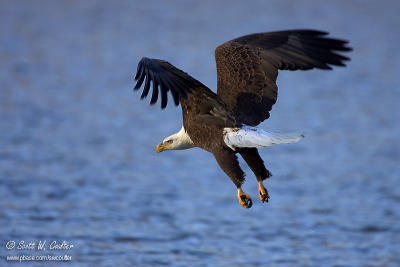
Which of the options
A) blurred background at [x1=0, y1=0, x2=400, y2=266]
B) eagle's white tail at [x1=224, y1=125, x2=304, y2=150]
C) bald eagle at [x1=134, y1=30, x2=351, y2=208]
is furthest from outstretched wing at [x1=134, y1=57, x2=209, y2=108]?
blurred background at [x1=0, y1=0, x2=400, y2=266]

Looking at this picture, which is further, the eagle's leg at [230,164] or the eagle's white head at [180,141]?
the eagle's white head at [180,141]

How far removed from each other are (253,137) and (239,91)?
0.80 meters

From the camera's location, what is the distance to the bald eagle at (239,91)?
18.6 feet

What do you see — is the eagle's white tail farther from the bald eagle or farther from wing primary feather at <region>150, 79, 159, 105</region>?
wing primary feather at <region>150, 79, 159, 105</region>

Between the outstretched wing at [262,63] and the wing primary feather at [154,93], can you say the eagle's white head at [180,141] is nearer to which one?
the outstretched wing at [262,63]

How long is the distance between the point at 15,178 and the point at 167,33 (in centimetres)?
706

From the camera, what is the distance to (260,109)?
6.14m

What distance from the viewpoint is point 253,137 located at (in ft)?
18.1

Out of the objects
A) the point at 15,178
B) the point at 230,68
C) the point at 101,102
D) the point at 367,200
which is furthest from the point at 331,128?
the point at 230,68

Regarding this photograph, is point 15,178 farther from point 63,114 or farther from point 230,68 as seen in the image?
point 230,68

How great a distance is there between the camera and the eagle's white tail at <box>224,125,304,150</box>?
5305mm

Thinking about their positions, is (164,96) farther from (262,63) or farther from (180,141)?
(262,63)

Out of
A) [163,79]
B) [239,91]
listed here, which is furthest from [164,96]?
[239,91]

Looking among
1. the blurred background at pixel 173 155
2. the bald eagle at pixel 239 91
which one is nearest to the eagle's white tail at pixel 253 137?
the bald eagle at pixel 239 91
